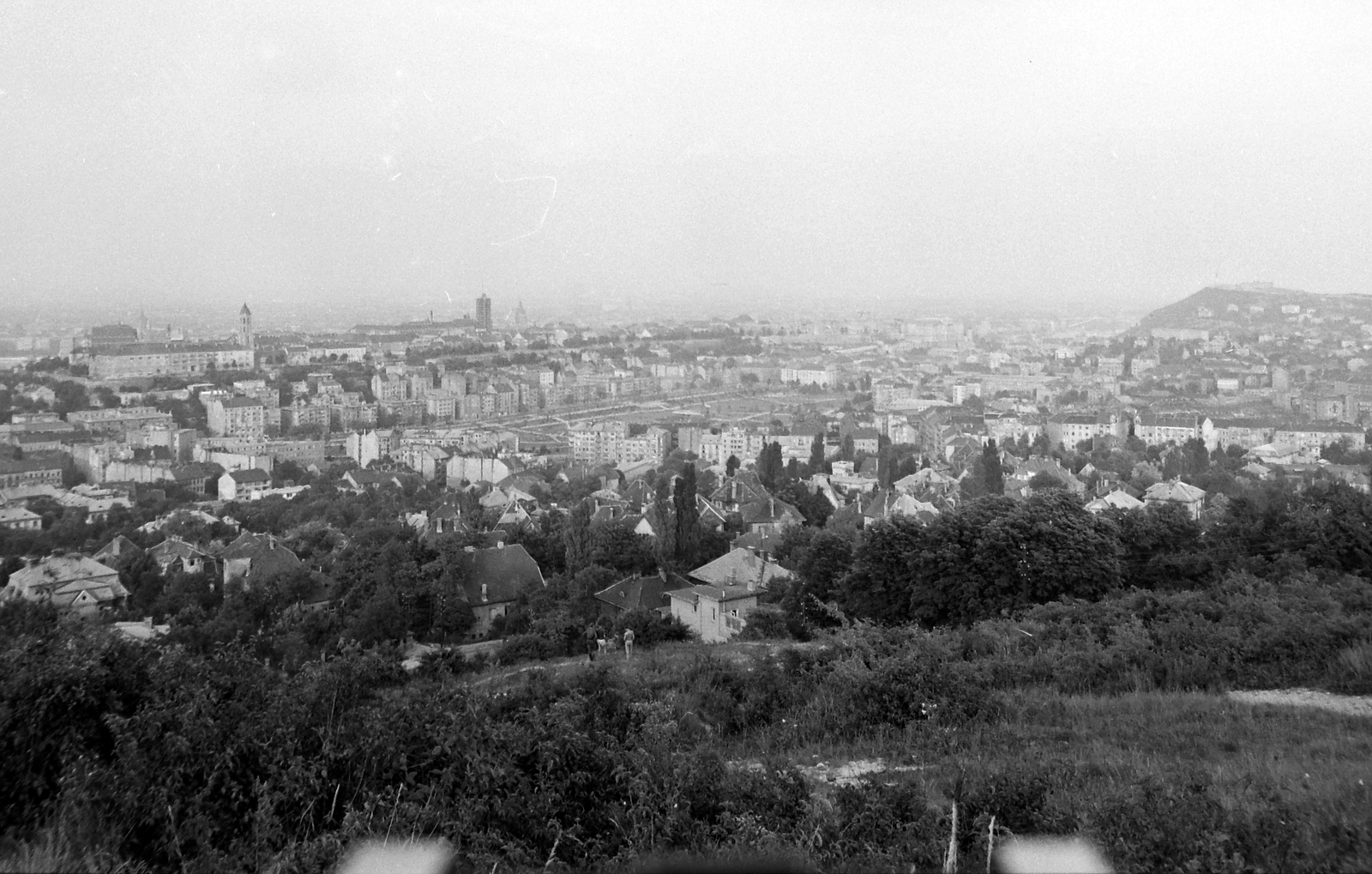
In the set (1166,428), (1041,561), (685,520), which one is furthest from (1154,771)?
(1166,428)

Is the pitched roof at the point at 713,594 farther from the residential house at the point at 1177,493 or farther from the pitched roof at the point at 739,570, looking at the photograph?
the residential house at the point at 1177,493

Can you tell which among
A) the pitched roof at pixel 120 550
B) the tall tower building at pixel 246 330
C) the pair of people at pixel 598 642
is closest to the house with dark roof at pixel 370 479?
the pitched roof at pixel 120 550

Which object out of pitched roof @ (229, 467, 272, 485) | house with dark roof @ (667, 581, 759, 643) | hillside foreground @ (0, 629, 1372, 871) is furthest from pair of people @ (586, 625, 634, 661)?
pitched roof @ (229, 467, 272, 485)

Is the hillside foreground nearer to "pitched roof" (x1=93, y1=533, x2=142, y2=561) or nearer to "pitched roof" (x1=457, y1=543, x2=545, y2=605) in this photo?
"pitched roof" (x1=457, y1=543, x2=545, y2=605)

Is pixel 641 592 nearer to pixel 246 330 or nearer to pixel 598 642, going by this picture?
pixel 598 642

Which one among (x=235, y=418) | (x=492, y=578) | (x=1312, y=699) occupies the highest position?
(x=1312, y=699)
